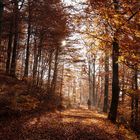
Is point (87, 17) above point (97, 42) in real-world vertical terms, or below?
above

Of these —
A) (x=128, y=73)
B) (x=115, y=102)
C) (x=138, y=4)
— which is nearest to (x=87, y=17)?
(x=138, y=4)

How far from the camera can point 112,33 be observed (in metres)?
13.6

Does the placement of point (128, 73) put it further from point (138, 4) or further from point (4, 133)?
point (4, 133)

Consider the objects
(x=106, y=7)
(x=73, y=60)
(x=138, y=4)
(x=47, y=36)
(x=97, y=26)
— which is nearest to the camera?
(x=138, y=4)

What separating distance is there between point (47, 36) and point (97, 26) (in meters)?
10.5

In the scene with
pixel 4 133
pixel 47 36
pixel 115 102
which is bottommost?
pixel 4 133

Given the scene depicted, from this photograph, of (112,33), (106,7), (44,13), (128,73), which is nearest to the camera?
(106,7)

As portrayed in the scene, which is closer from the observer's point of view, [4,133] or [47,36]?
[4,133]

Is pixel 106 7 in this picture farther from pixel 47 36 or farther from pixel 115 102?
pixel 47 36

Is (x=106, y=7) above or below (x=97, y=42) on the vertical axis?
above

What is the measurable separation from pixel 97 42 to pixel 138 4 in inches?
179

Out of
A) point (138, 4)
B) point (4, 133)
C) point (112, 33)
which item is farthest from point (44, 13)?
point (4, 133)

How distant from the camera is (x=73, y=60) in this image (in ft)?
107

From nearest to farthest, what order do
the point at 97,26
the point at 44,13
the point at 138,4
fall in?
the point at 138,4 < the point at 97,26 < the point at 44,13
